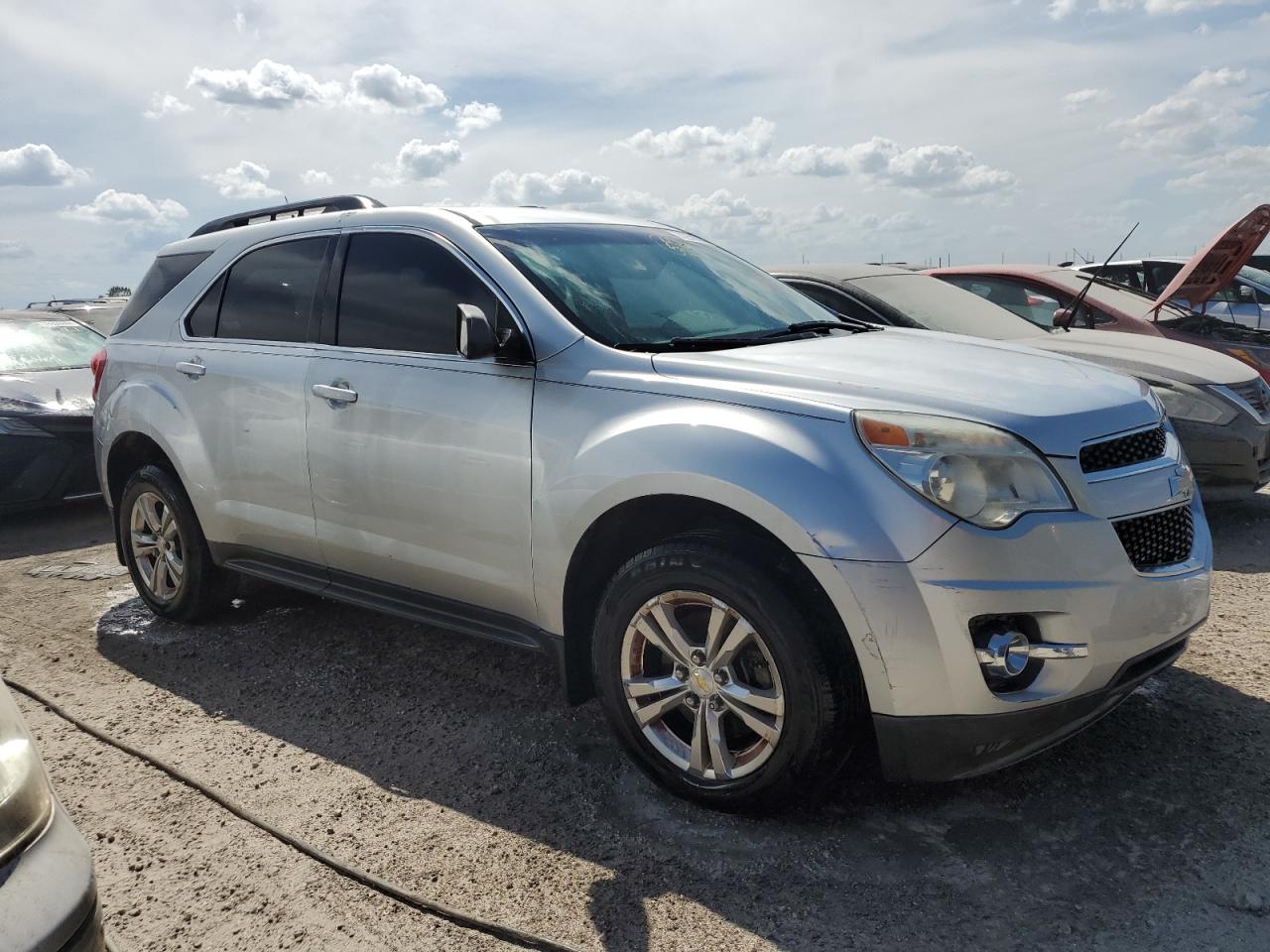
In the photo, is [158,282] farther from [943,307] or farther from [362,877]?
[943,307]

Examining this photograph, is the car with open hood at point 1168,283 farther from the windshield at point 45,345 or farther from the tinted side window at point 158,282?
the windshield at point 45,345

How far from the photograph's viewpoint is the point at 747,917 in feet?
8.61

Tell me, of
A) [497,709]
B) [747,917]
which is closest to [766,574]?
[747,917]

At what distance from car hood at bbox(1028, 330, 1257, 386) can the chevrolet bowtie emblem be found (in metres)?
2.78

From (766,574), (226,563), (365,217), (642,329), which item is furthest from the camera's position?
(226,563)

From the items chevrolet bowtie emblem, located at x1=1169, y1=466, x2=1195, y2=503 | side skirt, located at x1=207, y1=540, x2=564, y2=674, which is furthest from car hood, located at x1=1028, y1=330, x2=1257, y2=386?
side skirt, located at x1=207, y1=540, x2=564, y2=674

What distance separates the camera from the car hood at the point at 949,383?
2824mm

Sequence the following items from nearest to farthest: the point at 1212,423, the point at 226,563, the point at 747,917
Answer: the point at 747,917, the point at 226,563, the point at 1212,423

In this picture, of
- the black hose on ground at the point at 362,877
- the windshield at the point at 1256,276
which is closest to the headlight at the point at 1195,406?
the black hose on ground at the point at 362,877

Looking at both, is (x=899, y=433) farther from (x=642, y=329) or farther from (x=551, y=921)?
(x=551, y=921)

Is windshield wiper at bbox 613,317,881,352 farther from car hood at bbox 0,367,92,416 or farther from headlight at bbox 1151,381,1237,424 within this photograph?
car hood at bbox 0,367,92,416

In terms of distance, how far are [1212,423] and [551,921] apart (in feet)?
15.9

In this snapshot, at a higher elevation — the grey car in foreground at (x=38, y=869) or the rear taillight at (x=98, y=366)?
the rear taillight at (x=98, y=366)

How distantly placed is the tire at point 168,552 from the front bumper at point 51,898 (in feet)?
10.1
